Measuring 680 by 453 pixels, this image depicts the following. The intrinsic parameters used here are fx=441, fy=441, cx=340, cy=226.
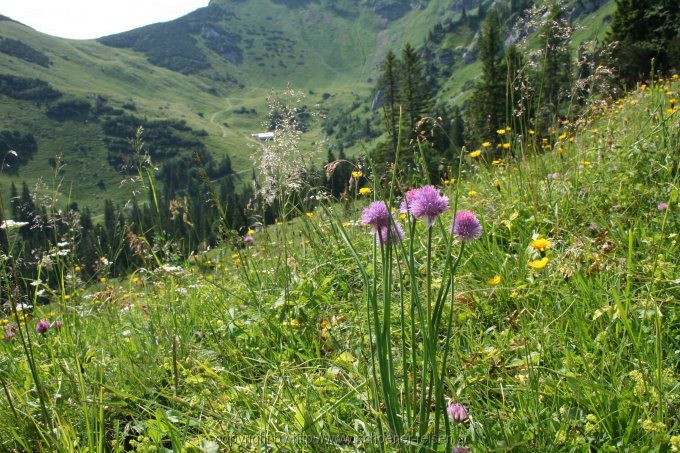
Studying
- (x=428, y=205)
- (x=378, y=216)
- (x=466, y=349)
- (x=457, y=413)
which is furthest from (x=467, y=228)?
(x=466, y=349)

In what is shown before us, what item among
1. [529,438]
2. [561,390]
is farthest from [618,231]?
[529,438]

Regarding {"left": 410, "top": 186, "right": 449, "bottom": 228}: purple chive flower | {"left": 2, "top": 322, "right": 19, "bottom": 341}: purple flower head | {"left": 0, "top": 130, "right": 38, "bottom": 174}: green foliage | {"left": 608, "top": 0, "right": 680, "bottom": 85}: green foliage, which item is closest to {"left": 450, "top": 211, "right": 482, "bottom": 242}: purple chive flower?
{"left": 410, "top": 186, "right": 449, "bottom": 228}: purple chive flower

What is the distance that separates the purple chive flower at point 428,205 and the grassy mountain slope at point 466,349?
9.2 inches

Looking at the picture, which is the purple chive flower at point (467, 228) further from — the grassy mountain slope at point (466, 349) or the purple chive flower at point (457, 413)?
the purple chive flower at point (457, 413)

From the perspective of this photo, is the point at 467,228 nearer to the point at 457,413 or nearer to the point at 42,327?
the point at 457,413

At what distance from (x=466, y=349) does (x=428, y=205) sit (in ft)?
4.35

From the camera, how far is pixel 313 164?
13.9 ft

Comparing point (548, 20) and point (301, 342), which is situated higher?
point (548, 20)

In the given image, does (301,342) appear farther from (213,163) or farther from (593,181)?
(213,163)

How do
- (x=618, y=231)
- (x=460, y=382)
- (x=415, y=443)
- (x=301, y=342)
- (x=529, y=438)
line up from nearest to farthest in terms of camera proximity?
(x=415, y=443) → (x=529, y=438) → (x=460, y=382) → (x=301, y=342) → (x=618, y=231)

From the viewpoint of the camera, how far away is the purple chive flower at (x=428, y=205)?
153cm

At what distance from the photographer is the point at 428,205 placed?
1.55 meters

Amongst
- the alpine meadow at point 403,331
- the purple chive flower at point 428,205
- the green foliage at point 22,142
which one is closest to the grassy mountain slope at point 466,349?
the alpine meadow at point 403,331

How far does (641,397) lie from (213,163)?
200796 mm
